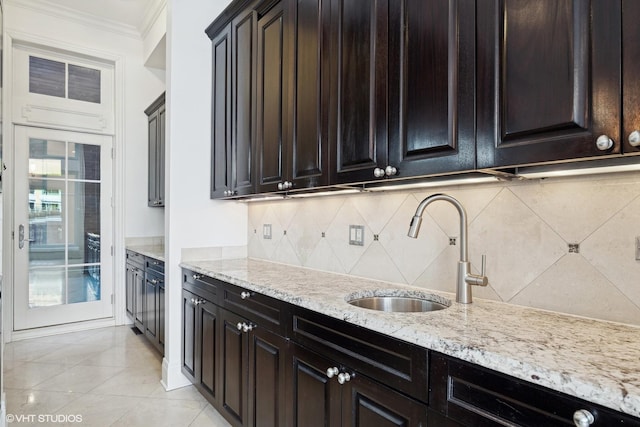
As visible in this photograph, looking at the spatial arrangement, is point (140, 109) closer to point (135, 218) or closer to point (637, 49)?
point (135, 218)

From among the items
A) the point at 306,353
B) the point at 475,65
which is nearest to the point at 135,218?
the point at 306,353

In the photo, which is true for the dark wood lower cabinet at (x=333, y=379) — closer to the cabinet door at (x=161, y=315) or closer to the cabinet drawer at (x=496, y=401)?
the cabinet drawer at (x=496, y=401)

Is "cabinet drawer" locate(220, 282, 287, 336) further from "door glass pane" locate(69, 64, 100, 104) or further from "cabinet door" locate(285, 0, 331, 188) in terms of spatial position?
"door glass pane" locate(69, 64, 100, 104)

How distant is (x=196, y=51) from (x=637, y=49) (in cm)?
276

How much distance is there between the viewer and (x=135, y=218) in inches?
173

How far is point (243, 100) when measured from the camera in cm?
247

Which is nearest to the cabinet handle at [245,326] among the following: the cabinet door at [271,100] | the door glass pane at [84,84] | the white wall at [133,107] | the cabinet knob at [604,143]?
the cabinet door at [271,100]

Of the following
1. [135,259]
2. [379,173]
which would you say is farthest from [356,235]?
[135,259]

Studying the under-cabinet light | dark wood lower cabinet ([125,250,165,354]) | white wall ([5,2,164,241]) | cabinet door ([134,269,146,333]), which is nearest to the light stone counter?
the under-cabinet light

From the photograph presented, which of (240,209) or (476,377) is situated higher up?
(240,209)

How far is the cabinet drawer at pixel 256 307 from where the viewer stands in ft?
5.30

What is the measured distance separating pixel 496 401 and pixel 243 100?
7.37 feet

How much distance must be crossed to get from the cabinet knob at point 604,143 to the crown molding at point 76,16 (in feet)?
16.1

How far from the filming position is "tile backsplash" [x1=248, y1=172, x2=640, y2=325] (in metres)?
1.10
